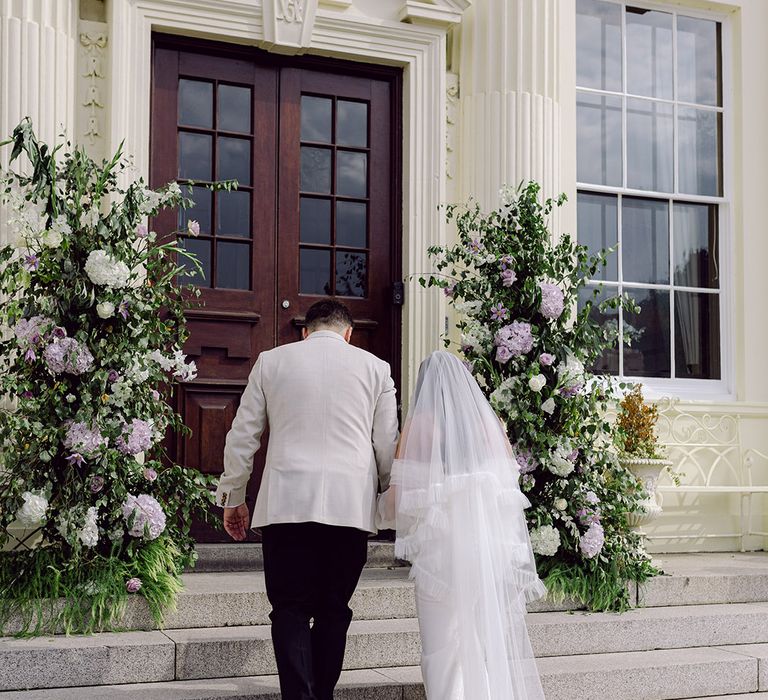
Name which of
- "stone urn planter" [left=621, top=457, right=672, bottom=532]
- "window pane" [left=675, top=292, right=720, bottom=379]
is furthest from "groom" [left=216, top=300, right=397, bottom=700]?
"window pane" [left=675, top=292, right=720, bottom=379]

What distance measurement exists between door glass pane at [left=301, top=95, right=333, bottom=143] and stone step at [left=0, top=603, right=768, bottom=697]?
2.94 meters

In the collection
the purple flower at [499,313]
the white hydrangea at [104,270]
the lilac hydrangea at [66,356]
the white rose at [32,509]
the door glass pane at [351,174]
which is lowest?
the white rose at [32,509]

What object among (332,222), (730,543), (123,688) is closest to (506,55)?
(332,222)

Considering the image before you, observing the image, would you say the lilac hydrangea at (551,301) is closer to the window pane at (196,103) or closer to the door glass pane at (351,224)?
the door glass pane at (351,224)

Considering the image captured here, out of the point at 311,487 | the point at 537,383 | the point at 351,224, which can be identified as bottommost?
the point at 311,487

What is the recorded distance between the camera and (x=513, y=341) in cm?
578

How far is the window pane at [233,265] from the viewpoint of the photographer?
6371 millimetres

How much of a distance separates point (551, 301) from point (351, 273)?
1.39 metres

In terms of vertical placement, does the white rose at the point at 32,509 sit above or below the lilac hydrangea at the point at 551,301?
below

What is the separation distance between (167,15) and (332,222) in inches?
58.8

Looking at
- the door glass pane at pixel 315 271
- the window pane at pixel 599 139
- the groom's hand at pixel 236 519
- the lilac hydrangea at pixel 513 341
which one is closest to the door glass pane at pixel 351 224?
the door glass pane at pixel 315 271

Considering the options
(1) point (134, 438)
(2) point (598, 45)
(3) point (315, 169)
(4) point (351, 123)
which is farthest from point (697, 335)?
(1) point (134, 438)

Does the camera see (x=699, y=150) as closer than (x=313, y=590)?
No

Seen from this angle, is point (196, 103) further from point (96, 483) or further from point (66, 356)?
Result: point (96, 483)
